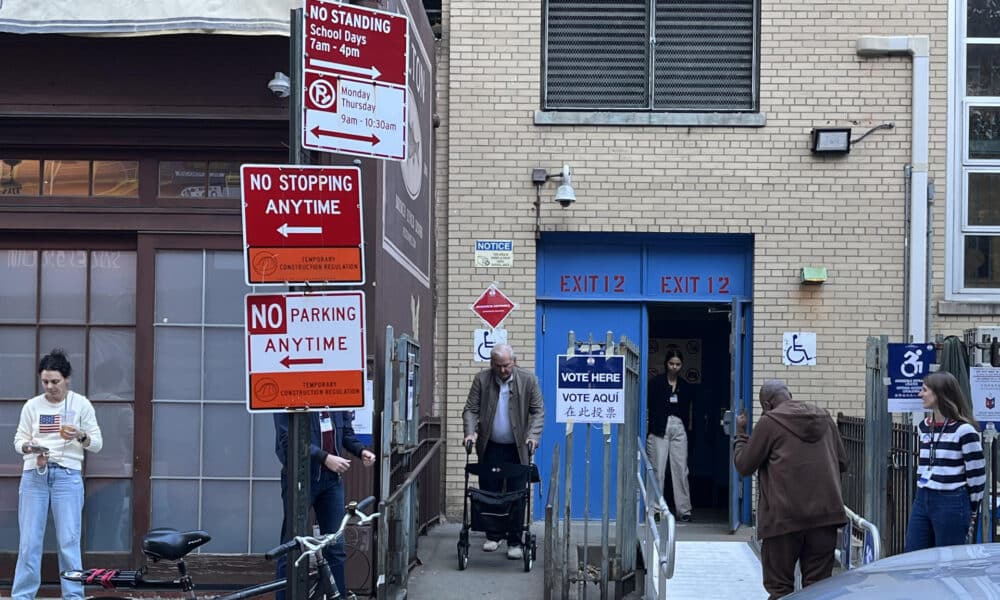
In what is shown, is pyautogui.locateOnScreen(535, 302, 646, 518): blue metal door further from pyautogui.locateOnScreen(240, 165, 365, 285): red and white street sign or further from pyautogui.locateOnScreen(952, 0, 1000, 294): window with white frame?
pyautogui.locateOnScreen(240, 165, 365, 285): red and white street sign

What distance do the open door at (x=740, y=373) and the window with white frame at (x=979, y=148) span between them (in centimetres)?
228

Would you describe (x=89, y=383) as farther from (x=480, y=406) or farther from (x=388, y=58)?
(x=388, y=58)

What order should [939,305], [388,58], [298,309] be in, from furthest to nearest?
[939,305] → [388,58] → [298,309]

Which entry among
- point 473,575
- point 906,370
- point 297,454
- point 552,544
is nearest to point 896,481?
point 906,370

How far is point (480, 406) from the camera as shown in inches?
411

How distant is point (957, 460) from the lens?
26.9ft

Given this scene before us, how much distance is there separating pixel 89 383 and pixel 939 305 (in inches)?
337

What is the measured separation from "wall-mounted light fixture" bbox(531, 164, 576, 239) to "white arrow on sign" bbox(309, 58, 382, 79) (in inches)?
262

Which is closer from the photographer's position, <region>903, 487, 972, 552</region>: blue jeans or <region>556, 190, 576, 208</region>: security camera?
<region>903, 487, 972, 552</region>: blue jeans

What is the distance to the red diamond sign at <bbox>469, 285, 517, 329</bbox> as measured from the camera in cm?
1245

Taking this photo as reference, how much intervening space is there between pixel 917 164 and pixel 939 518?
17.8 feet

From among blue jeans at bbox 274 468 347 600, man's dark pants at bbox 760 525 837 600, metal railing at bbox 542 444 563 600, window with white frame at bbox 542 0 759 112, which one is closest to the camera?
blue jeans at bbox 274 468 347 600

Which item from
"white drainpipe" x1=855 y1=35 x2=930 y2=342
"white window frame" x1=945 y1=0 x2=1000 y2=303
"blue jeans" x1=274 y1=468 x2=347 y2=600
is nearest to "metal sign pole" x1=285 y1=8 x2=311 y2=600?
"blue jeans" x1=274 y1=468 x2=347 y2=600

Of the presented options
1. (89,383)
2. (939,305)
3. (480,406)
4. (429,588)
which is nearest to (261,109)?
(89,383)
